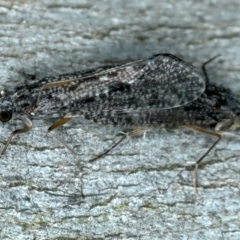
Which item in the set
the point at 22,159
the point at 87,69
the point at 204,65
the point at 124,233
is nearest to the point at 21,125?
the point at 22,159

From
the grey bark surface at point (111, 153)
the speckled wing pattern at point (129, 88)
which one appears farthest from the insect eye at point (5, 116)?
the speckled wing pattern at point (129, 88)

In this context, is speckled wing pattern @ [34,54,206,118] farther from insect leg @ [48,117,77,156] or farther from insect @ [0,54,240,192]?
insect leg @ [48,117,77,156]

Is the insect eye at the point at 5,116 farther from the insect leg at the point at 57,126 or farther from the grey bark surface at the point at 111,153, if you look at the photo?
the insect leg at the point at 57,126

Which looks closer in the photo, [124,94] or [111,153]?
[111,153]

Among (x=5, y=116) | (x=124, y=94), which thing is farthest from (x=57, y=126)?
(x=124, y=94)

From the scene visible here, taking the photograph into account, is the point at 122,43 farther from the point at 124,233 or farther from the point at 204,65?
the point at 124,233

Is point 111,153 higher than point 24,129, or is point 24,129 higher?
point 24,129

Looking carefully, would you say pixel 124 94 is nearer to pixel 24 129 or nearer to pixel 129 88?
pixel 129 88
